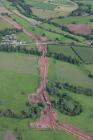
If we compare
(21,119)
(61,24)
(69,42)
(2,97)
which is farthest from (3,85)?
(61,24)

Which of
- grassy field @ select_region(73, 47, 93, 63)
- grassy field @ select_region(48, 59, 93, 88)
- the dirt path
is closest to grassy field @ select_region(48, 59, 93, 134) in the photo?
grassy field @ select_region(48, 59, 93, 88)

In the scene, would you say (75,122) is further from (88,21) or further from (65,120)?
(88,21)

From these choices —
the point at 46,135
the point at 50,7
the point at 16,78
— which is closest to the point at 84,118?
the point at 46,135

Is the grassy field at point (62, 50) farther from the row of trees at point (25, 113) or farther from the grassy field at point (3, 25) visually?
the row of trees at point (25, 113)

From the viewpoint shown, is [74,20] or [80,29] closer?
[80,29]

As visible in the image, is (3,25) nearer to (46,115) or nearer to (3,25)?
(3,25)

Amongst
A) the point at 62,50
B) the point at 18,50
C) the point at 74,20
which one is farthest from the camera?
the point at 74,20

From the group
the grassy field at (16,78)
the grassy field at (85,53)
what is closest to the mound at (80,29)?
the grassy field at (85,53)

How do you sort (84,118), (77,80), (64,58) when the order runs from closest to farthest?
(84,118), (77,80), (64,58)
